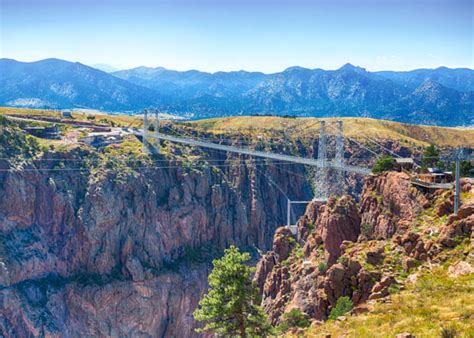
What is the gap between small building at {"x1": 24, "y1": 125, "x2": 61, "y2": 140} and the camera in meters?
95.1

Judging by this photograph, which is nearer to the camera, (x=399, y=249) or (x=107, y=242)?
(x=399, y=249)

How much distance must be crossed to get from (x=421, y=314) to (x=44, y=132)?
276ft

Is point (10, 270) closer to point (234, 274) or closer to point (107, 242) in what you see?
point (107, 242)

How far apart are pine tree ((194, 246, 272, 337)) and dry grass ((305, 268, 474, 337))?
3.02 metres

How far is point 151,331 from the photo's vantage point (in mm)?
80438

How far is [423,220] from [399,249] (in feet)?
13.7

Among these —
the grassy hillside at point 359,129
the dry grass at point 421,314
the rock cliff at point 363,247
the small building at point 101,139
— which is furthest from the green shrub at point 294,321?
the grassy hillside at point 359,129

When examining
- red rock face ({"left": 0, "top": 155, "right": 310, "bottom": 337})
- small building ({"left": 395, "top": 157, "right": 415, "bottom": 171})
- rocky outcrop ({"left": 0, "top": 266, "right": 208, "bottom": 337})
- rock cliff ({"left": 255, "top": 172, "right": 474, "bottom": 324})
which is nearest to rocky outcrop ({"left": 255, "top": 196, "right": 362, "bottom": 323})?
rock cliff ({"left": 255, "top": 172, "right": 474, "bottom": 324})

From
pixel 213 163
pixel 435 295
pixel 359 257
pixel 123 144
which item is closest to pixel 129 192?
pixel 123 144

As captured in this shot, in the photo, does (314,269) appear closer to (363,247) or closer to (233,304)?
(363,247)

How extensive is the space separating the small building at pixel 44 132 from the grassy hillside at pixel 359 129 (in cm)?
4079

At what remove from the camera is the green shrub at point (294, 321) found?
35088 millimetres

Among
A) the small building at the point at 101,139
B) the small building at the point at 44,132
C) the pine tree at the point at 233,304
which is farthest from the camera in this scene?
the small building at the point at 101,139

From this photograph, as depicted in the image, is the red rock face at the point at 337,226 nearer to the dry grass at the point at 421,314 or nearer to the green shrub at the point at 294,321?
the green shrub at the point at 294,321
